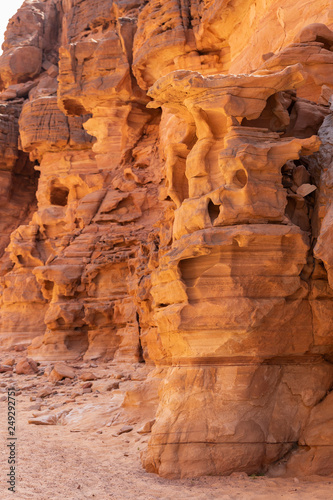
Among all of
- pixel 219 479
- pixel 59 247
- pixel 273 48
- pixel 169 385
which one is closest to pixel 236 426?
pixel 219 479

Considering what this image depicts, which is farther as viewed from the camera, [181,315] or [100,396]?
[100,396]

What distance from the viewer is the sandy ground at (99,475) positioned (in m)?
4.94

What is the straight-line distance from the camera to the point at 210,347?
5797mm

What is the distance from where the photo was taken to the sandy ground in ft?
16.2

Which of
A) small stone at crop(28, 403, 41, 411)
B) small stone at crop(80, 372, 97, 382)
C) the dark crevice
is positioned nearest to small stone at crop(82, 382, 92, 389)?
small stone at crop(80, 372, 97, 382)

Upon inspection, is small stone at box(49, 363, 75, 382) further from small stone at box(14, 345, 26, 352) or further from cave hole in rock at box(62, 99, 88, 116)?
cave hole in rock at box(62, 99, 88, 116)

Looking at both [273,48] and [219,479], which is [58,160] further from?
[219,479]

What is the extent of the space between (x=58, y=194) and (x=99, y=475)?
16705 mm

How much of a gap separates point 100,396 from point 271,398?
5197 millimetres

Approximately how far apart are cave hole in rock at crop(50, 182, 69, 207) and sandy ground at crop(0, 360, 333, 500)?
1323 cm

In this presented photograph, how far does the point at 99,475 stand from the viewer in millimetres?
5754

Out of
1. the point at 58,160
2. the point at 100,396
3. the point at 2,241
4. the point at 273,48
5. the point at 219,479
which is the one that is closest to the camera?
the point at 219,479

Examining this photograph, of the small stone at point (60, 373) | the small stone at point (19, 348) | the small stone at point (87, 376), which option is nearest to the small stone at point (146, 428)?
the small stone at point (87, 376)

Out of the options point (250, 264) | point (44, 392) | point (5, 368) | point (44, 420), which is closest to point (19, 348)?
point (5, 368)
